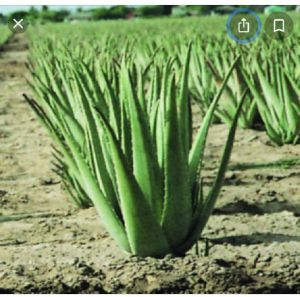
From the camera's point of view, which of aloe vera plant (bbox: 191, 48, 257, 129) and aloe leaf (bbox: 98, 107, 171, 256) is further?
aloe vera plant (bbox: 191, 48, 257, 129)

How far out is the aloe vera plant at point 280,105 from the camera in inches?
107

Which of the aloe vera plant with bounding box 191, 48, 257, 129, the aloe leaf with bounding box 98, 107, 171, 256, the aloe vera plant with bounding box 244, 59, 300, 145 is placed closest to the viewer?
the aloe leaf with bounding box 98, 107, 171, 256

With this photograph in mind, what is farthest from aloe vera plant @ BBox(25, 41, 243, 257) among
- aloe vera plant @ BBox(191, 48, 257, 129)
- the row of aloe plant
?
aloe vera plant @ BBox(191, 48, 257, 129)

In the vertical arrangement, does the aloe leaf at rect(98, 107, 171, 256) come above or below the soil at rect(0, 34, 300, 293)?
above

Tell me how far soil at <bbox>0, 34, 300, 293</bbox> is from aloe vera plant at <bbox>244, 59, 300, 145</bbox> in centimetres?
14

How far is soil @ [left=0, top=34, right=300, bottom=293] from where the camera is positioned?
1494mm

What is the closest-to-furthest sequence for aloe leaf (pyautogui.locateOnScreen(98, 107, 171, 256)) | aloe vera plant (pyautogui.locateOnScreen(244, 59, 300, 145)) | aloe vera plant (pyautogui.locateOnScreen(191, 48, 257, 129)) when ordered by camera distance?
aloe leaf (pyautogui.locateOnScreen(98, 107, 171, 256))
aloe vera plant (pyautogui.locateOnScreen(244, 59, 300, 145))
aloe vera plant (pyautogui.locateOnScreen(191, 48, 257, 129))

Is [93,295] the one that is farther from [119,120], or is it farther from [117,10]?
[117,10]

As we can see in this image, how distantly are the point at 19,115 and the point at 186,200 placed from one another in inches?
108

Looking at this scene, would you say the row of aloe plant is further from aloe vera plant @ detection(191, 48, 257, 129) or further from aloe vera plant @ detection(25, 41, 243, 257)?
aloe vera plant @ detection(25, 41, 243, 257)

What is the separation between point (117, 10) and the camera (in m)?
25.5

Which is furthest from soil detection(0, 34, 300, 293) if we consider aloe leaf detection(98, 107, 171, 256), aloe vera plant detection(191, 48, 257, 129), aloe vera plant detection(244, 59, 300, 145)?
aloe vera plant detection(191, 48, 257, 129)

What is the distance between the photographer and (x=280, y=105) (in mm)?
2797

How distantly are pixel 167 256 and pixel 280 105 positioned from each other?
4.59 feet
